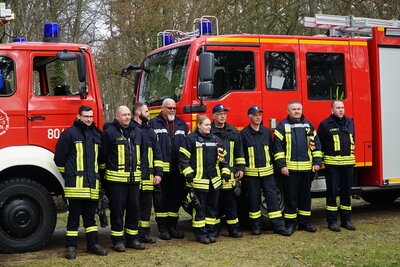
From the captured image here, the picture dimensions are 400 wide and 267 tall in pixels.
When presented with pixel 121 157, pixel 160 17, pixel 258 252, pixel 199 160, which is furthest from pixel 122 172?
pixel 160 17

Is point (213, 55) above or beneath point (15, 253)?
above

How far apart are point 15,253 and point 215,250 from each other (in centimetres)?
Result: 242

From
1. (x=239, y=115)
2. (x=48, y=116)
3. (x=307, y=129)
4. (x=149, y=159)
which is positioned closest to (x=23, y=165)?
(x=48, y=116)

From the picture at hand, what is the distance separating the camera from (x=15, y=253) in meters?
6.47

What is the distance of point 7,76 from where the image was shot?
21.3ft

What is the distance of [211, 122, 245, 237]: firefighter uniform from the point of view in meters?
7.38

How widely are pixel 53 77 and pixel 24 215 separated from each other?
5.76 feet

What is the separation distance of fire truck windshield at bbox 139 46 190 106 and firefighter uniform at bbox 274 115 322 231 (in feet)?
5.23

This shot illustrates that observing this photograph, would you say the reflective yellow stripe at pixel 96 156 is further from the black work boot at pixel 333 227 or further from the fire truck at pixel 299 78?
the black work boot at pixel 333 227

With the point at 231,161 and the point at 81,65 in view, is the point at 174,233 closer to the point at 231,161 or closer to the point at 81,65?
the point at 231,161

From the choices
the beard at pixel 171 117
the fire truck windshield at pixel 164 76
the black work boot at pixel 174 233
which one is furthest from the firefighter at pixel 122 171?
the fire truck windshield at pixel 164 76

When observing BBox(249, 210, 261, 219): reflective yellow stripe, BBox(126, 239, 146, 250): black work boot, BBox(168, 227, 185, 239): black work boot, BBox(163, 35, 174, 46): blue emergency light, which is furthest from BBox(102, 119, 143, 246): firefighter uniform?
BBox(163, 35, 174, 46): blue emergency light

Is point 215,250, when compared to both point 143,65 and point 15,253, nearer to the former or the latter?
point 15,253

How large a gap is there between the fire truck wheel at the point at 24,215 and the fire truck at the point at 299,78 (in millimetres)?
2233
